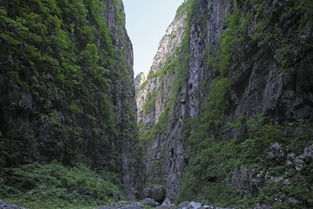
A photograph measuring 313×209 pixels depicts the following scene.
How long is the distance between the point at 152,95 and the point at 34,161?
57499mm

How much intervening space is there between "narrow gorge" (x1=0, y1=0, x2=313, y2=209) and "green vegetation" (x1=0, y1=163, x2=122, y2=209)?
0.14 ft

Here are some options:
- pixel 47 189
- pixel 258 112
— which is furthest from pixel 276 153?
pixel 47 189

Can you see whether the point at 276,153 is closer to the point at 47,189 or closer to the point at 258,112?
the point at 258,112

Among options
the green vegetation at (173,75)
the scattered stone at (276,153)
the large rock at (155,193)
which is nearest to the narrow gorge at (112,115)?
the scattered stone at (276,153)

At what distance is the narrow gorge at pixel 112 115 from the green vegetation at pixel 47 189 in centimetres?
4

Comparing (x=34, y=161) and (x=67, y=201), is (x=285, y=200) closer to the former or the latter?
(x=67, y=201)

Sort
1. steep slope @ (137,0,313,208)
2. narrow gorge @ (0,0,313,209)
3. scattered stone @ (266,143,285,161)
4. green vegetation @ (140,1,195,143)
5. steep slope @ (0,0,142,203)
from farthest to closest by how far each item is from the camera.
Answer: green vegetation @ (140,1,195,143) < steep slope @ (0,0,142,203) < narrow gorge @ (0,0,313,209) < scattered stone @ (266,143,285,161) < steep slope @ (137,0,313,208)

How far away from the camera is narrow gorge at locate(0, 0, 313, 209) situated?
991 centimetres

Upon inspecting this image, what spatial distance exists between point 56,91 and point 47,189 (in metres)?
6.20

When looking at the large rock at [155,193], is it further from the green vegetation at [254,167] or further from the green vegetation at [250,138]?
the green vegetation at [254,167]

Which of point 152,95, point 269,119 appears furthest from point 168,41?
point 269,119

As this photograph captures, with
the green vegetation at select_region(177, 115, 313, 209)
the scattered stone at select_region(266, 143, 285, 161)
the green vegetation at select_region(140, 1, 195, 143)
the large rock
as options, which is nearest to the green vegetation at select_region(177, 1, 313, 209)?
the green vegetation at select_region(177, 115, 313, 209)

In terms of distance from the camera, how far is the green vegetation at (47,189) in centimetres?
923

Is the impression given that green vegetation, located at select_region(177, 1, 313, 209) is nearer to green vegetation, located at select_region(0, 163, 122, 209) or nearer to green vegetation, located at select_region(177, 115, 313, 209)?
green vegetation, located at select_region(177, 115, 313, 209)
